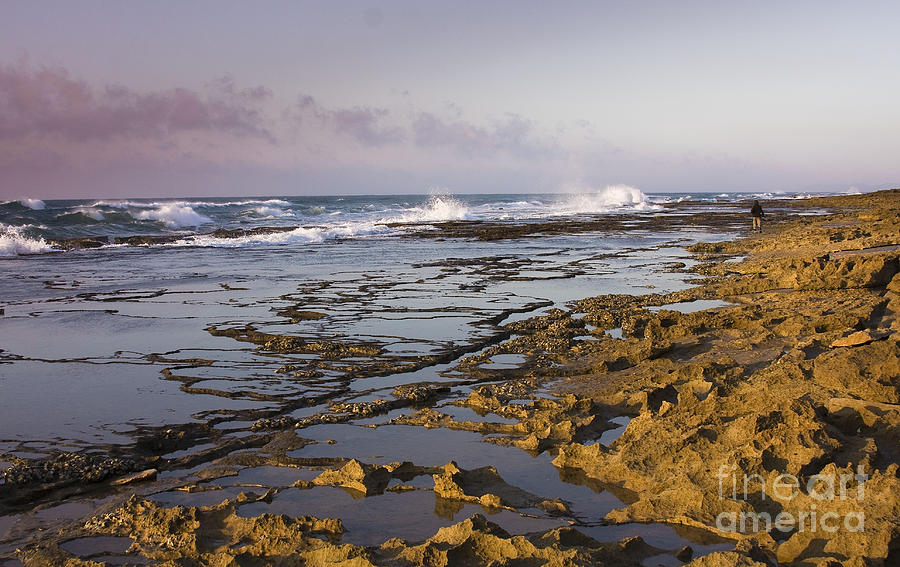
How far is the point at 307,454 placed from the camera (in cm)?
452

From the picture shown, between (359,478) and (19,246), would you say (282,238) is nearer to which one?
(19,246)

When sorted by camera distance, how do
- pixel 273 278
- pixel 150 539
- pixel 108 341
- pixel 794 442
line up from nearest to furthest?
1. pixel 150 539
2. pixel 794 442
3. pixel 108 341
4. pixel 273 278

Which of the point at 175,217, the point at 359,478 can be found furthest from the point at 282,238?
the point at 359,478

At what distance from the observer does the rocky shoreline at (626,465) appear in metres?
3.03

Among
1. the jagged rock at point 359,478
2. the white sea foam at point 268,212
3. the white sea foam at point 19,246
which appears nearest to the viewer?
the jagged rock at point 359,478

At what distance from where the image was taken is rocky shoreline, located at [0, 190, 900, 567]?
9.93 feet

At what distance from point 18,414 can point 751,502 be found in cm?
→ 567

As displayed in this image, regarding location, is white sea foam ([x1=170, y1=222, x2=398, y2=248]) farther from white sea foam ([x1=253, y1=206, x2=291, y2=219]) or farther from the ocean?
white sea foam ([x1=253, y1=206, x2=291, y2=219])

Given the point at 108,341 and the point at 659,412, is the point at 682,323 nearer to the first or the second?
the point at 659,412

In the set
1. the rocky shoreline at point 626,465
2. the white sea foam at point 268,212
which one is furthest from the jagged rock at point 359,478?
the white sea foam at point 268,212

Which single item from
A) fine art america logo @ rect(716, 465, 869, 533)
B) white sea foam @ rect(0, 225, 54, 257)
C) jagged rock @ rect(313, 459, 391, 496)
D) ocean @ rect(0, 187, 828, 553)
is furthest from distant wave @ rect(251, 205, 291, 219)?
fine art america logo @ rect(716, 465, 869, 533)

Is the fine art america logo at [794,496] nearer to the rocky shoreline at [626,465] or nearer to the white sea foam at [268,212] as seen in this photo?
the rocky shoreline at [626,465]

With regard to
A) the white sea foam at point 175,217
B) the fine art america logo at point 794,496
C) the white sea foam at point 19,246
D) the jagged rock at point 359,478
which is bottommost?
the jagged rock at point 359,478

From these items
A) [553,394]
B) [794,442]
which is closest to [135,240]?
[553,394]
